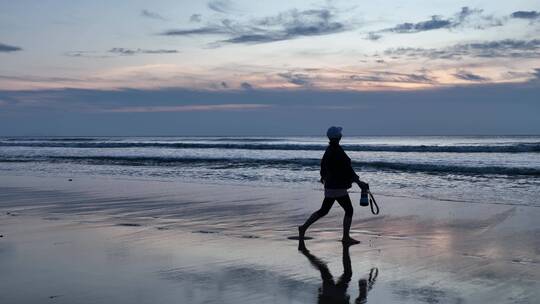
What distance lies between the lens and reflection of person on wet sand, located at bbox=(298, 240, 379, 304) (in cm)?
504

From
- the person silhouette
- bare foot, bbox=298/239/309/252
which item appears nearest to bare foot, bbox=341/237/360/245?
the person silhouette

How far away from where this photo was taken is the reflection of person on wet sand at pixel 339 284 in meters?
5.04

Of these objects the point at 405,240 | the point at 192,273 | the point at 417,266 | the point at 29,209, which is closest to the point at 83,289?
the point at 192,273

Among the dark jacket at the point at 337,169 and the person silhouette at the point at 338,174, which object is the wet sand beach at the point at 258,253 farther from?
the dark jacket at the point at 337,169

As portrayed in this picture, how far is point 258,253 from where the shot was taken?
22.9ft

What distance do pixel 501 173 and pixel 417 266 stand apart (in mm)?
15115

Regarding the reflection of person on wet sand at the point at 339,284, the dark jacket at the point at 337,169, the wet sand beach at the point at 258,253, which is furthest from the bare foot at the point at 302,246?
the dark jacket at the point at 337,169

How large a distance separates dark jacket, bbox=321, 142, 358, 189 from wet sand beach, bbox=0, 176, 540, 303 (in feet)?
2.60

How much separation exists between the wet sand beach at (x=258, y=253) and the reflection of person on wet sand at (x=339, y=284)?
2cm

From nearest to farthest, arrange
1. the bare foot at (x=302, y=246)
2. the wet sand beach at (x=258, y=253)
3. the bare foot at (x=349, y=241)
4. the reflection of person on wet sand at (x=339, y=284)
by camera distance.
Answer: the reflection of person on wet sand at (x=339, y=284) < the wet sand beach at (x=258, y=253) < the bare foot at (x=302, y=246) < the bare foot at (x=349, y=241)

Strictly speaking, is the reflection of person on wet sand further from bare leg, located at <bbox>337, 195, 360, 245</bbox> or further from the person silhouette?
the person silhouette

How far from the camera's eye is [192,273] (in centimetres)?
588

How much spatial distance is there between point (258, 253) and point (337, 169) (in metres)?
1.64

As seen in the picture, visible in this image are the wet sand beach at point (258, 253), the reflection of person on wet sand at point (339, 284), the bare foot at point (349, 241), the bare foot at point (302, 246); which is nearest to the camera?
the reflection of person on wet sand at point (339, 284)
